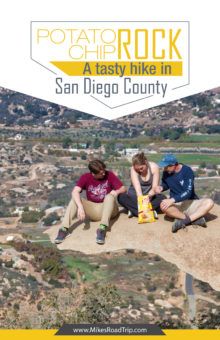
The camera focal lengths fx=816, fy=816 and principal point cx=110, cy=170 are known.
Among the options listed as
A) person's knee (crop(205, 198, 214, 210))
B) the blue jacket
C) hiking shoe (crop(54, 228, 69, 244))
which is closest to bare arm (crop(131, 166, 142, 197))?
the blue jacket

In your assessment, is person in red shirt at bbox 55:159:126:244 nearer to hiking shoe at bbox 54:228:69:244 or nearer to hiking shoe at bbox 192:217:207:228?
hiking shoe at bbox 54:228:69:244

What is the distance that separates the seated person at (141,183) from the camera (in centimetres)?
623

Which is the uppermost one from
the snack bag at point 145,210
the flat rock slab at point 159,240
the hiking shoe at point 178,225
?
the snack bag at point 145,210

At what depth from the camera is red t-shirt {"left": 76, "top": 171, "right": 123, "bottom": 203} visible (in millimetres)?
6312

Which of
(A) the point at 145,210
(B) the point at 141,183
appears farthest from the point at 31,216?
(B) the point at 141,183

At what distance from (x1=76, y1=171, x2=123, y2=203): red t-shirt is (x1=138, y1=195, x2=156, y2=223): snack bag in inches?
8.3

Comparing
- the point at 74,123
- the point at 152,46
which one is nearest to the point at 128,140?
the point at 74,123

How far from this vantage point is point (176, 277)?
66.5ft

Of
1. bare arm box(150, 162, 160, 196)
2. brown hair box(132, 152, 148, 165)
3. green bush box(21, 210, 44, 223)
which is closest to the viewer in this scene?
brown hair box(132, 152, 148, 165)

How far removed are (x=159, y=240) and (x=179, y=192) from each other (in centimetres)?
53

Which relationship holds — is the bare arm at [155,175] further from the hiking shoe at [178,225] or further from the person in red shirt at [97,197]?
the hiking shoe at [178,225]

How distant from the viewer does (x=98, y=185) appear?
636 centimetres

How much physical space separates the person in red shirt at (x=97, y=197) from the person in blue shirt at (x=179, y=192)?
1.17 feet

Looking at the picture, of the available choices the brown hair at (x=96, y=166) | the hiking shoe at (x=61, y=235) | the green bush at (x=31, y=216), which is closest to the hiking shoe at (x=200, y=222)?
the brown hair at (x=96, y=166)
